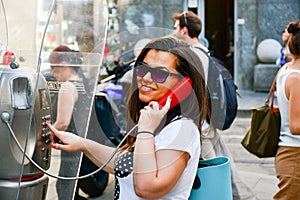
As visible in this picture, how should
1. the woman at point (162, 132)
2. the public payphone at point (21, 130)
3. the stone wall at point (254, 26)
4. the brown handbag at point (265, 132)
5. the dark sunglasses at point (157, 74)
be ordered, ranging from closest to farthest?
the woman at point (162, 132) < the dark sunglasses at point (157, 74) < the public payphone at point (21, 130) < the brown handbag at point (265, 132) < the stone wall at point (254, 26)

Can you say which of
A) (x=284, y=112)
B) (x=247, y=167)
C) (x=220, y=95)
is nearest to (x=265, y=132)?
(x=284, y=112)

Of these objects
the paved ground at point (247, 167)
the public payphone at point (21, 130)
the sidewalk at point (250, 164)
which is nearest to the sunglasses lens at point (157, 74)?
the public payphone at point (21, 130)

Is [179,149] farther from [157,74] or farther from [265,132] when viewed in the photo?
[265,132]

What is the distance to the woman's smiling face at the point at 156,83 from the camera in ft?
7.34

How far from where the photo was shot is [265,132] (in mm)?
4090

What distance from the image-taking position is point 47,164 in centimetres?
265

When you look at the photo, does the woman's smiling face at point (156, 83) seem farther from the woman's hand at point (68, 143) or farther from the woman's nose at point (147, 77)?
the woman's hand at point (68, 143)

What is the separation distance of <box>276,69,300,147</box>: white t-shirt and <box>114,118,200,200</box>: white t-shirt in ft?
5.60

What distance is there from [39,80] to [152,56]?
55cm

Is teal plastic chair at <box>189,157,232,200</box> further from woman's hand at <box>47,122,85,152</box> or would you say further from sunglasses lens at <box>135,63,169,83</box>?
woman's hand at <box>47,122,85,152</box>

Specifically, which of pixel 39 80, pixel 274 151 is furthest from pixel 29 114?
pixel 274 151

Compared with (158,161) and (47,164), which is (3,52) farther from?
(158,161)

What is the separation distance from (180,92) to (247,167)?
15.8 ft

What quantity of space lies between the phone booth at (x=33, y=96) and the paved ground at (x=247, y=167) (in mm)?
356
